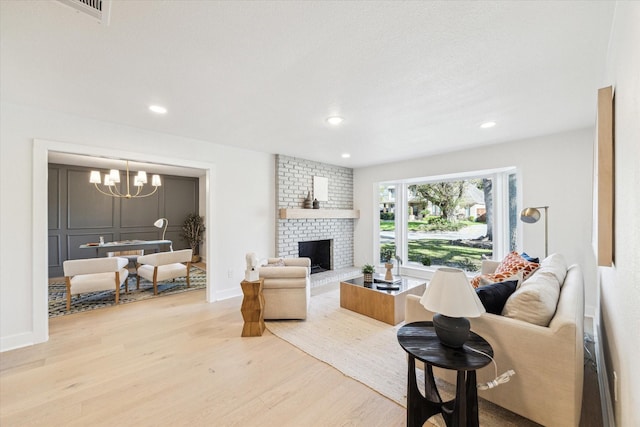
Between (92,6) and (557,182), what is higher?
(92,6)

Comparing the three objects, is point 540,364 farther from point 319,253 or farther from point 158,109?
point 319,253

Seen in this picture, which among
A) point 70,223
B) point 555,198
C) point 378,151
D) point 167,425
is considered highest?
point 378,151

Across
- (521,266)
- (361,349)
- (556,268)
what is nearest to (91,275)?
(361,349)

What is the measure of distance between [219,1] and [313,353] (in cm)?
265

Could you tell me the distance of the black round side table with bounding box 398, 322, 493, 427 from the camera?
50.2 inches

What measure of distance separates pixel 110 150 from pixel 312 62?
2.73 m

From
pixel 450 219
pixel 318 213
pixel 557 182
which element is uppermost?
pixel 557 182

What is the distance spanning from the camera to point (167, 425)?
1583 mm

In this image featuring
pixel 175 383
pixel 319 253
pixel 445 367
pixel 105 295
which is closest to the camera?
pixel 445 367

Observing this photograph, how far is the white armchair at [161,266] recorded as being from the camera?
4.11 m

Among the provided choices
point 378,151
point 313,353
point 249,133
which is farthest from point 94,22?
point 378,151

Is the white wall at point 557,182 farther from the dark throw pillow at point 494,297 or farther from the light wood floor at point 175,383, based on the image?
the light wood floor at point 175,383

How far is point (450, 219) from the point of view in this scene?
494 centimetres

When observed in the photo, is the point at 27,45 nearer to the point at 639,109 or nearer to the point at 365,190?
the point at 639,109
